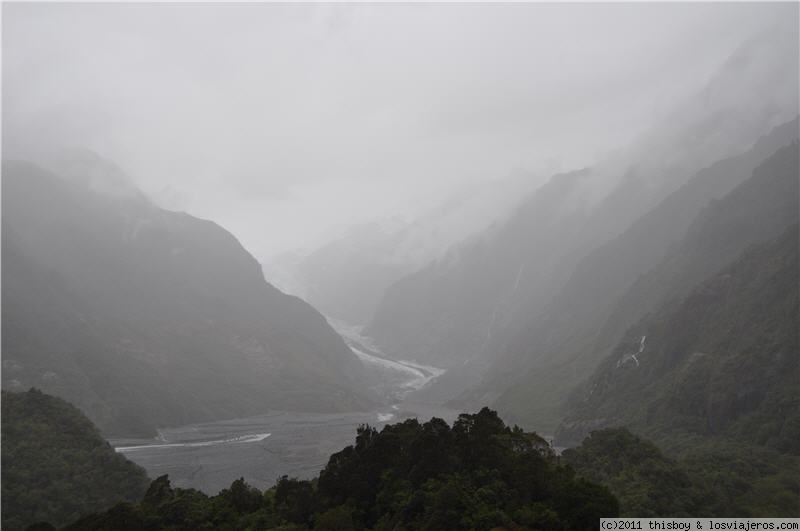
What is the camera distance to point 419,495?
52219 mm

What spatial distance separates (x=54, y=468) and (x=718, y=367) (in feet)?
413

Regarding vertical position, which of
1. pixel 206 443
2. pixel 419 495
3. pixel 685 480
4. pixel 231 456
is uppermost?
pixel 206 443

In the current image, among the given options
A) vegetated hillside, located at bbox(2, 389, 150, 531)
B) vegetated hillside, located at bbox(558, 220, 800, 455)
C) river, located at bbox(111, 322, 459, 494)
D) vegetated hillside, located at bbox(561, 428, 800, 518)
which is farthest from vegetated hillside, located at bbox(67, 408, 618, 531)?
vegetated hillside, located at bbox(558, 220, 800, 455)

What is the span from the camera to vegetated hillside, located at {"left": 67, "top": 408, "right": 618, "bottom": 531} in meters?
48.4

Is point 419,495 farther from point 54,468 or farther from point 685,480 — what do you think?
point 54,468

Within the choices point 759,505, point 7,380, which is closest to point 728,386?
point 759,505

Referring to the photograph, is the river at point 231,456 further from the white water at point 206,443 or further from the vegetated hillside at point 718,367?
the vegetated hillside at point 718,367

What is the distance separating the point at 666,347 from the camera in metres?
166

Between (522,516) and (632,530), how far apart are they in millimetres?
7886

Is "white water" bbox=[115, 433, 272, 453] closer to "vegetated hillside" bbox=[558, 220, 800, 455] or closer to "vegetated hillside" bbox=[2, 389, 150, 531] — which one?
"vegetated hillside" bbox=[2, 389, 150, 531]

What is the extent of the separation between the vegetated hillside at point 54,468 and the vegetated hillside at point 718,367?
97.3 m

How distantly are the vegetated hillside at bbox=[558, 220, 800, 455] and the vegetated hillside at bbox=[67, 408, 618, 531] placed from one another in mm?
69535

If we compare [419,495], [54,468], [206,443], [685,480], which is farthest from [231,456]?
[685,480]

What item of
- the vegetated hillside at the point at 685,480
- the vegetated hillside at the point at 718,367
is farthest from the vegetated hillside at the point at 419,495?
the vegetated hillside at the point at 718,367
